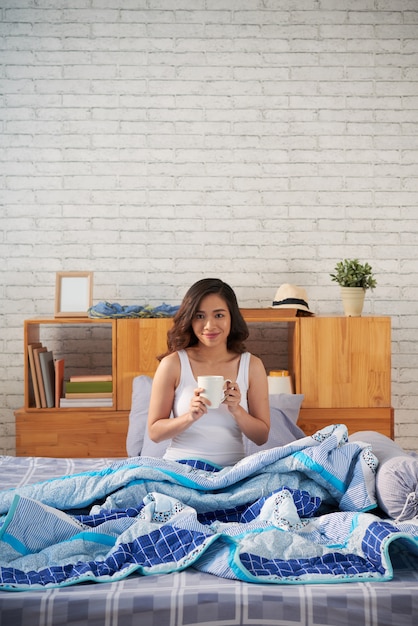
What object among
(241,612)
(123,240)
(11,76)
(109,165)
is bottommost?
(241,612)

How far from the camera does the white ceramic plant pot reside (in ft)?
12.5

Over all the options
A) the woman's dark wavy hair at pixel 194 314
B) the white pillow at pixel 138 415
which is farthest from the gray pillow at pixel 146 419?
the woman's dark wavy hair at pixel 194 314

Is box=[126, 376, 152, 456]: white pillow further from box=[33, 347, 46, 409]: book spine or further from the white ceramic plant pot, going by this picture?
the white ceramic plant pot

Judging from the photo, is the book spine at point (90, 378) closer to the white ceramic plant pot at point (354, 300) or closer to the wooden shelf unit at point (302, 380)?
the wooden shelf unit at point (302, 380)

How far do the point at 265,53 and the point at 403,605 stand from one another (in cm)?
332

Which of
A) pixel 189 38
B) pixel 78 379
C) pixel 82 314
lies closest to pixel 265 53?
pixel 189 38

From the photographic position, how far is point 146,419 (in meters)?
3.32

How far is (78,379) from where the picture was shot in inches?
147

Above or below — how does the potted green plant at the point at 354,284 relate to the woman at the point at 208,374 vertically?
above


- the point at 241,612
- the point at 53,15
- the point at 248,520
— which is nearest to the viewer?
the point at 241,612

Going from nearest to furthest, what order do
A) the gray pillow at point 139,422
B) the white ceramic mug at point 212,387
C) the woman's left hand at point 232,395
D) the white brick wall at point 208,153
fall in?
the white ceramic mug at point 212,387 → the woman's left hand at point 232,395 → the gray pillow at point 139,422 → the white brick wall at point 208,153

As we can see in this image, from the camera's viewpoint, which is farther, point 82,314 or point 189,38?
point 189,38

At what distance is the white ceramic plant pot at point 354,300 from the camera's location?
3.81 metres

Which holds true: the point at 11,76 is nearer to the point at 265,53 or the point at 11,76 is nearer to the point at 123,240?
the point at 123,240
